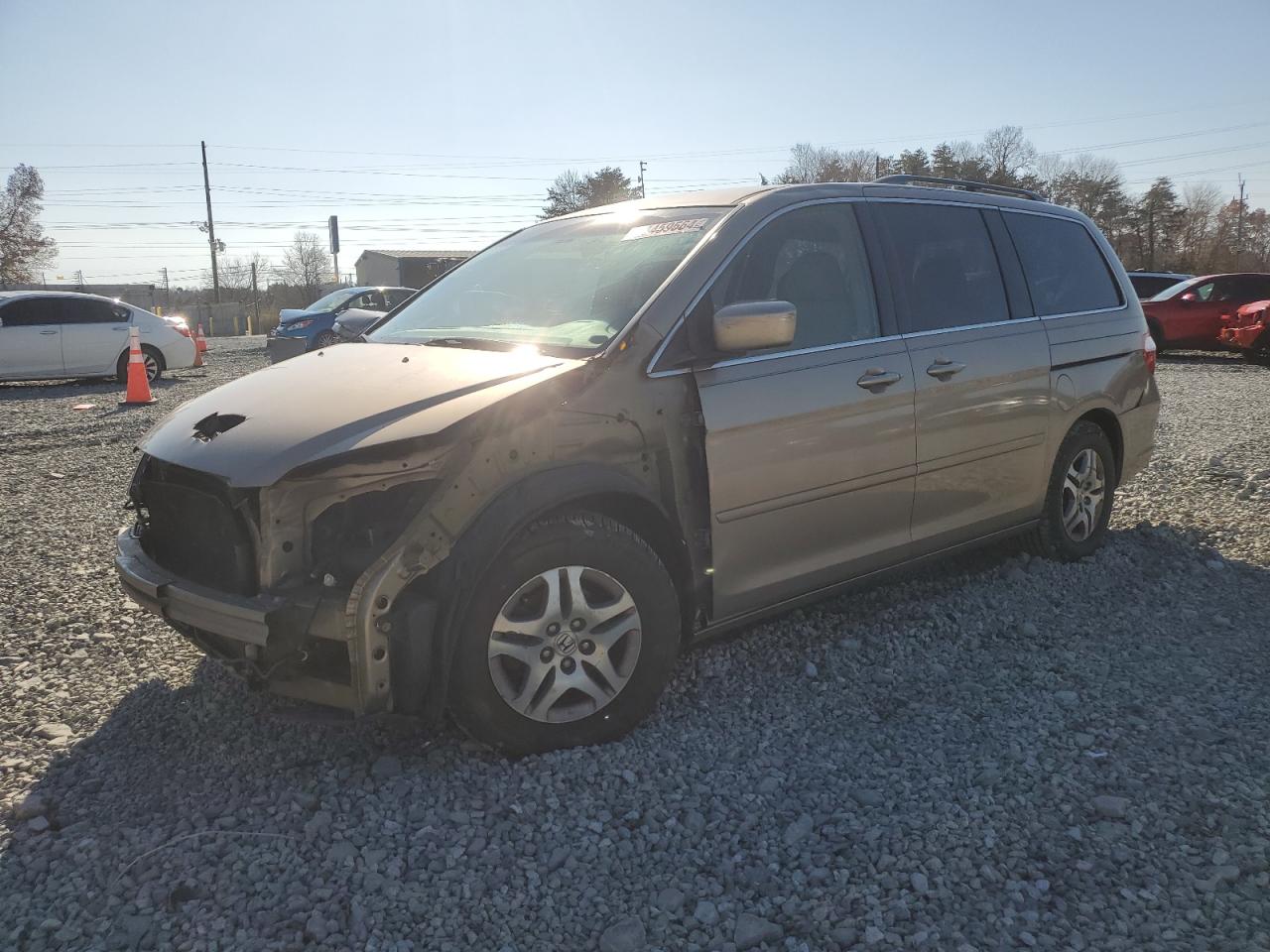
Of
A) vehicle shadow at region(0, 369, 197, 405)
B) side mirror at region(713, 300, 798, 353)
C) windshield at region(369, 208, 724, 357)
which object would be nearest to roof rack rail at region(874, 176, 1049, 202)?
windshield at region(369, 208, 724, 357)

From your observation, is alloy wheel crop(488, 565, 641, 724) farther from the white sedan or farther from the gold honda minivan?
the white sedan

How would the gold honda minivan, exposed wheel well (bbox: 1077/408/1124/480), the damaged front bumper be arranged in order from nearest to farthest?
the damaged front bumper < the gold honda minivan < exposed wheel well (bbox: 1077/408/1124/480)

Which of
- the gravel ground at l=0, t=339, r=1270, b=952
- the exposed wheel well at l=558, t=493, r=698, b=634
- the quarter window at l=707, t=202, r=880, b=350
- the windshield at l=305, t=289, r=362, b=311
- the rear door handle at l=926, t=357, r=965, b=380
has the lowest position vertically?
the gravel ground at l=0, t=339, r=1270, b=952

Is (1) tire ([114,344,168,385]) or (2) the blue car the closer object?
(1) tire ([114,344,168,385])

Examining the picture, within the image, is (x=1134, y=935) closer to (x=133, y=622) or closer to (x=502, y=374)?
(x=502, y=374)

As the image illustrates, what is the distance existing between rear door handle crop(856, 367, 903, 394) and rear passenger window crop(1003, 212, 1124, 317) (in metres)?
1.38

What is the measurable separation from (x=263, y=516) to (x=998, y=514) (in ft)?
10.9

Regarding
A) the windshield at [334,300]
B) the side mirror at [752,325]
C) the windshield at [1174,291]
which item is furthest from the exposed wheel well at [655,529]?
the windshield at [334,300]

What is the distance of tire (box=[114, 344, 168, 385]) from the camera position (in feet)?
48.9

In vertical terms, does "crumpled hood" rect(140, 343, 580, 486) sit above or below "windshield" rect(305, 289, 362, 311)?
below

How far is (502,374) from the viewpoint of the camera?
3102 millimetres

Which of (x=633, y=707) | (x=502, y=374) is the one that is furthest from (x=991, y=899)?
(x=502, y=374)

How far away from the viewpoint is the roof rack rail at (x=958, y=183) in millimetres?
4621

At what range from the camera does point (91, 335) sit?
47.8ft
